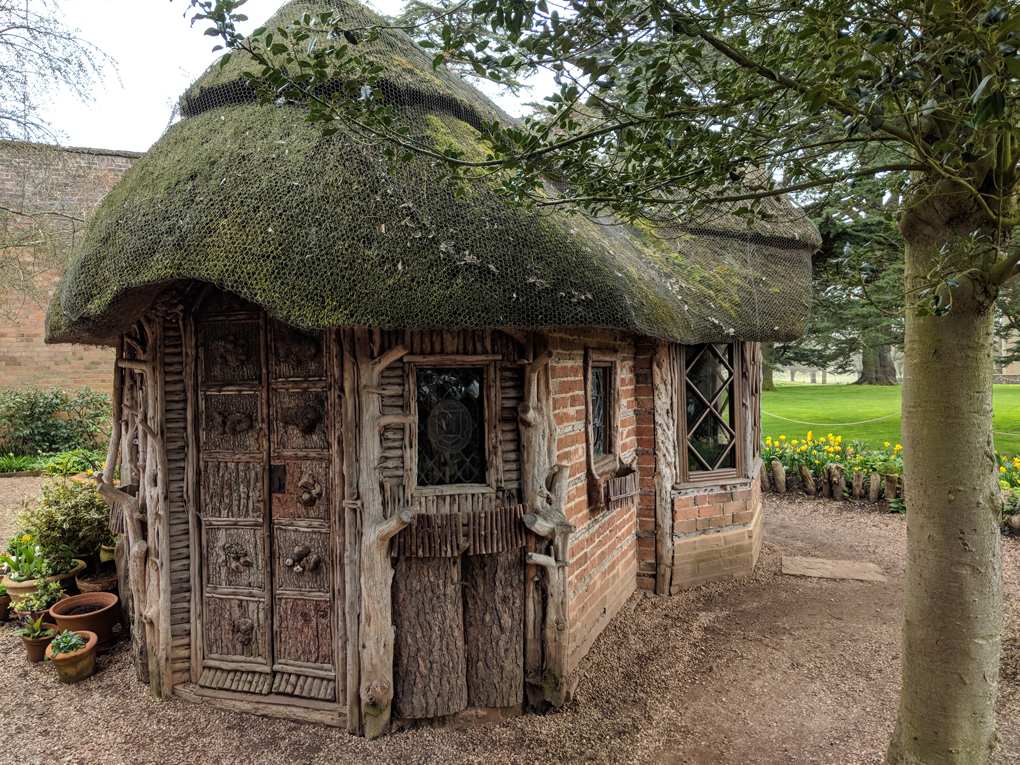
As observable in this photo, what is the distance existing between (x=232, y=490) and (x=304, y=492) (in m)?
0.60

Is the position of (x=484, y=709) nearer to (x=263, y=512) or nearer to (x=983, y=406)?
(x=263, y=512)

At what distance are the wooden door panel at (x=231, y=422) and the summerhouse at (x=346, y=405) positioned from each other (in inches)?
0.6

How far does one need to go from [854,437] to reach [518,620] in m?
11.6

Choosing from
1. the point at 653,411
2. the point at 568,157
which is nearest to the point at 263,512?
the point at 568,157

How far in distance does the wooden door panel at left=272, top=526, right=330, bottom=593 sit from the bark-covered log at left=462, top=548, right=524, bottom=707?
0.98m

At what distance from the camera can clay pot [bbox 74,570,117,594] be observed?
5.45m

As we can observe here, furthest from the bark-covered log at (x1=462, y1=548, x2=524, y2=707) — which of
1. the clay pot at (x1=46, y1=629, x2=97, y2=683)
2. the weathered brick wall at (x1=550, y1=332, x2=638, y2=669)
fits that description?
the clay pot at (x1=46, y1=629, x2=97, y2=683)

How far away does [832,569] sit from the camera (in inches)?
265

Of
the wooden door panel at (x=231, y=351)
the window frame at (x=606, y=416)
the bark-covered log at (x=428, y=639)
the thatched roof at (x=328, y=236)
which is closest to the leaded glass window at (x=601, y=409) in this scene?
the window frame at (x=606, y=416)

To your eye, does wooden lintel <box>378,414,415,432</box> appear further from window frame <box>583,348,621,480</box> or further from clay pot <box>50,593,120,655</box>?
clay pot <box>50,593,120,655</box>

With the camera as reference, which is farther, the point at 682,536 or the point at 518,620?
the point at 682,536

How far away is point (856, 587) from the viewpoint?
20.4ft

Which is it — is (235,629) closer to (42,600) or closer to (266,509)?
(266,509)

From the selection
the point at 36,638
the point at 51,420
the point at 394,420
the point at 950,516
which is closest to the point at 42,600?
the point at 36,638
